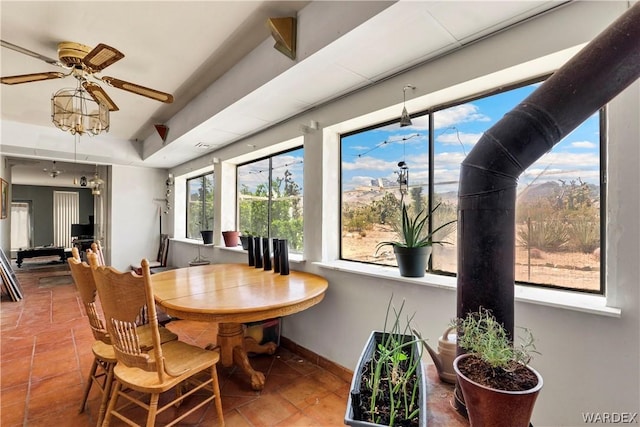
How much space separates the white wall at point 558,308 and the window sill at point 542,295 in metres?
0.03

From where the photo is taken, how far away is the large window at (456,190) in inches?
57.1

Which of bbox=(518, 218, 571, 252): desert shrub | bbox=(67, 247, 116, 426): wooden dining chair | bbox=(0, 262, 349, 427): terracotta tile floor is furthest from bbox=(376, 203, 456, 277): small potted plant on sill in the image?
bbox=(67, 247, 116, 426): wooden dining chair

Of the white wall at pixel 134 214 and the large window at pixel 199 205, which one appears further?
the white wall at pixel 134 214

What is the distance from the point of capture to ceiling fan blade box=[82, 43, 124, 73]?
1.65 m

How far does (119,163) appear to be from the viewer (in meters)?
5.01

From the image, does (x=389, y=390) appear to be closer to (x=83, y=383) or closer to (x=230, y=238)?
(x=83, y=383)

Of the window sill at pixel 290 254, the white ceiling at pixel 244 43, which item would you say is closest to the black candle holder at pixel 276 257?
the window sill at pixel 290 254

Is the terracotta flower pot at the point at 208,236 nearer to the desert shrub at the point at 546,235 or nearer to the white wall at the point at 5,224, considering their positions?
the desert shrub at the point at 546,235

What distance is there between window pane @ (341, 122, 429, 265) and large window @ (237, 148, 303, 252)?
0.72m

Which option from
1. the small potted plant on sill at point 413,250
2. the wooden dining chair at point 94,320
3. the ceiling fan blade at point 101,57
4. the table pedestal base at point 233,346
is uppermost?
the ceiling fan blade at point 101,57

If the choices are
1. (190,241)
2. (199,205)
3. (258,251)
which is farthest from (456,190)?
(199,205)

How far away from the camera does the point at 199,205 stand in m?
5.14

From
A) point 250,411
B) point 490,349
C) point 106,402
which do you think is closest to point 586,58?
point 490,349

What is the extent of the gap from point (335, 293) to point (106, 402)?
1621 mm
